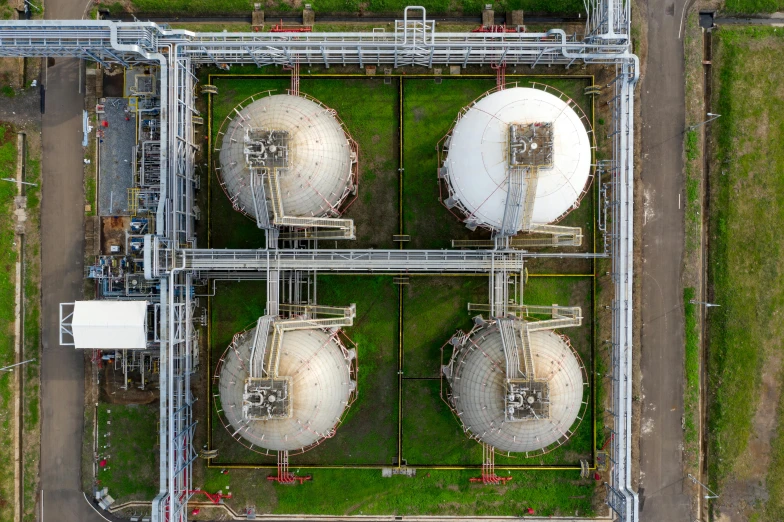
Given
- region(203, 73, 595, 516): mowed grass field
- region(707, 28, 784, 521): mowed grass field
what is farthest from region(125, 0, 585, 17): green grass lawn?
region(707, 28, 784, 521): mowed grass field

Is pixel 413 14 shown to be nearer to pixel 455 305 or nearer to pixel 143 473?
pixel 455 305

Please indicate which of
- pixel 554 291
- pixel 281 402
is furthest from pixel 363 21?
pixel 281 402

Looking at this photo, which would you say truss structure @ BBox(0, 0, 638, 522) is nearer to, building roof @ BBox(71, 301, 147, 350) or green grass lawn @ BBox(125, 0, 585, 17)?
building roof @ BBox(71, 301, 147, 350)

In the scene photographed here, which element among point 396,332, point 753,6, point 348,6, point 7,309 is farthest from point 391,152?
point 7,309

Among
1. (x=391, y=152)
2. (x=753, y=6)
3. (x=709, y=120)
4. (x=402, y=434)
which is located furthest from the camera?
(x=753, y=6)

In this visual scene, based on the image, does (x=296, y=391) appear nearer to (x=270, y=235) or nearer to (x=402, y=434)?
(x=270, y=235)

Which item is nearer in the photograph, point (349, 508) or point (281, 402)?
point (281, 402)

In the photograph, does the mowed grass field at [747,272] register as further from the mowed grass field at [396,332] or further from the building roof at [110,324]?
the building roof at [110,324]

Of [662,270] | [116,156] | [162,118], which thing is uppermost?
[162,118]
